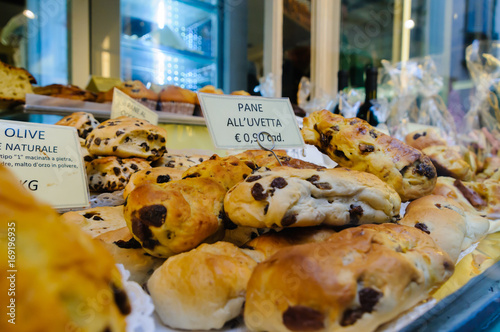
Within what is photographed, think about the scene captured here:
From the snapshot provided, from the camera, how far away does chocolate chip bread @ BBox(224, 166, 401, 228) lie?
67cm

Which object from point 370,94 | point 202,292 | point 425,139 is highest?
point 370,94

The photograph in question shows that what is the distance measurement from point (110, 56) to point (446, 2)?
12.0 ft

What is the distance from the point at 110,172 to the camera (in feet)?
4.39

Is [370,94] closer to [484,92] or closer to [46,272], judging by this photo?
[484,92]

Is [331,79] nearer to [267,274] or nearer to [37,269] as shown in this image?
[267,274]

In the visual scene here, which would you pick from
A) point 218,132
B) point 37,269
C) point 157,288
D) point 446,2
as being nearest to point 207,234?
point 157,288

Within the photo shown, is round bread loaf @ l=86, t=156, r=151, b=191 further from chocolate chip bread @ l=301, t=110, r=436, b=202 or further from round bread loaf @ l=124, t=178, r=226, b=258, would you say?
chocolate chip bread @ l=301, t=110, r=436, b=202

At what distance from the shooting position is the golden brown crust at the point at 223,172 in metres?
0.86

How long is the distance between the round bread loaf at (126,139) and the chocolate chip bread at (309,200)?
32.5 inches

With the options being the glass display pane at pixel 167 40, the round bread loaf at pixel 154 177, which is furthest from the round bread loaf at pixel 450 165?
the glass display pane at pixel 167 40

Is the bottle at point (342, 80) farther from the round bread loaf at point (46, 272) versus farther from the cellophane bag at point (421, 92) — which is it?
the round bread loaf at point (46, 272)

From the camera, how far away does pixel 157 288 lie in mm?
584

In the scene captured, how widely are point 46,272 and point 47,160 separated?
0.77 metres

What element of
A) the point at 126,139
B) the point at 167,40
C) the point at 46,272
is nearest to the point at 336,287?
the point at 46,272
